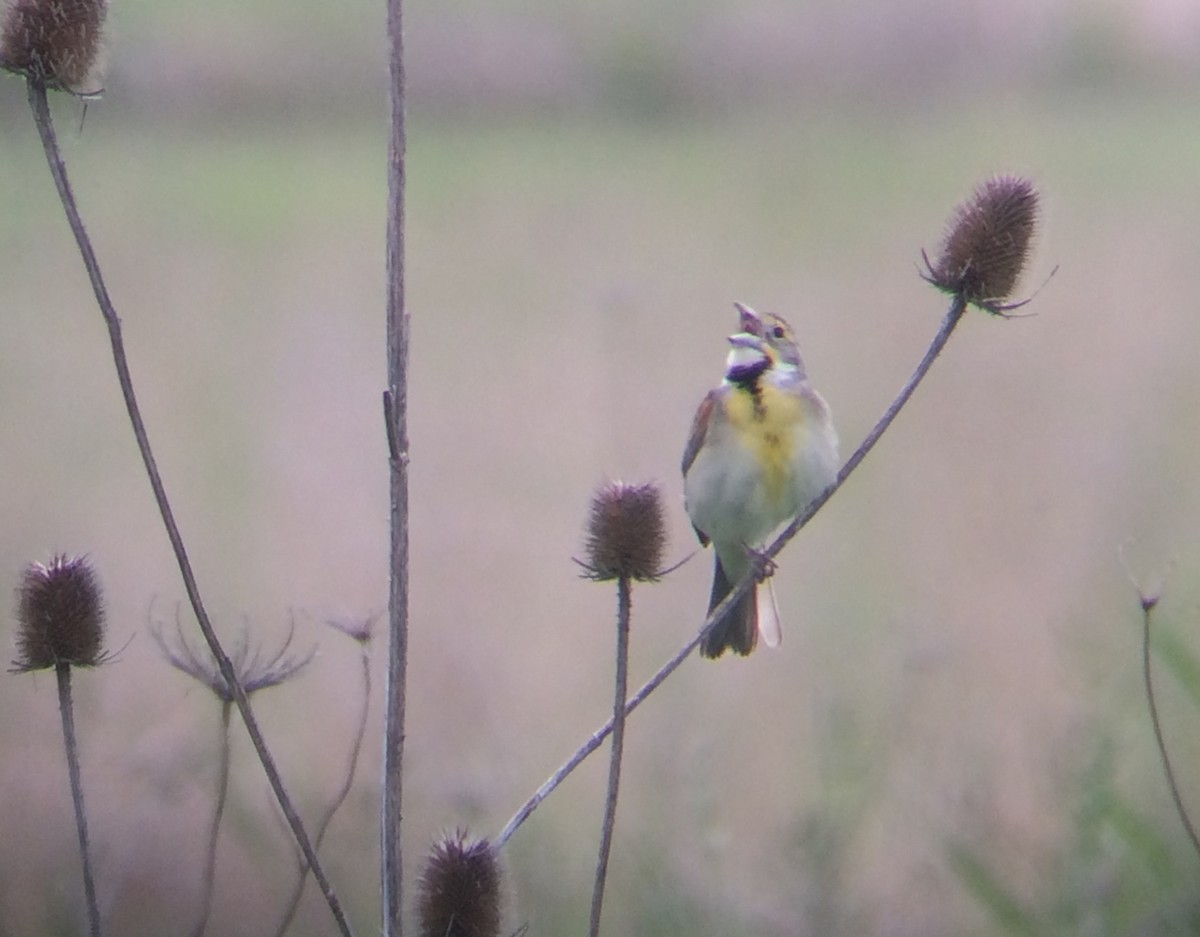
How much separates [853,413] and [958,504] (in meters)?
0.69

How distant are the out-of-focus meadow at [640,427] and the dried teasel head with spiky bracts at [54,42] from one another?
8cm

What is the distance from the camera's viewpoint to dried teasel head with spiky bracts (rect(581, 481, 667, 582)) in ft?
6.31

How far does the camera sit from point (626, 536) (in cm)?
193

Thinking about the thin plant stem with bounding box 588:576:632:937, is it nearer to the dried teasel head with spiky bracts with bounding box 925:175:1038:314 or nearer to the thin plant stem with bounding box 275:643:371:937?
the thin plant stem with bounding box 275:643:371:937

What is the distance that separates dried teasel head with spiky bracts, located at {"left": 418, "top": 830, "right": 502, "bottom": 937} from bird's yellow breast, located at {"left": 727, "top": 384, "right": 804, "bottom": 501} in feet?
5.11

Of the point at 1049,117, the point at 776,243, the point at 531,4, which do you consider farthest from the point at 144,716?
the point at 1049,117

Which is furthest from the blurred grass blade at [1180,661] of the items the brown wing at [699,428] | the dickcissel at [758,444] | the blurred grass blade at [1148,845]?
the brown wing at [699,428]

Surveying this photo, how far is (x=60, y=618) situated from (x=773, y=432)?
5.41ft

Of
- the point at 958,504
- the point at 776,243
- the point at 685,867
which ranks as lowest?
the point at 685,867

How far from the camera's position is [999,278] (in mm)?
2045

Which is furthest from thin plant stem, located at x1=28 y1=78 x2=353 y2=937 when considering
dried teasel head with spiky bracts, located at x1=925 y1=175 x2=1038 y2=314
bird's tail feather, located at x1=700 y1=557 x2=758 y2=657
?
bird's tail feather, located at x1=700 y1=557 x2=758 y2=657

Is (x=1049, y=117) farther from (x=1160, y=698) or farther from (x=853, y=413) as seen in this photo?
(x=1160, y=698)

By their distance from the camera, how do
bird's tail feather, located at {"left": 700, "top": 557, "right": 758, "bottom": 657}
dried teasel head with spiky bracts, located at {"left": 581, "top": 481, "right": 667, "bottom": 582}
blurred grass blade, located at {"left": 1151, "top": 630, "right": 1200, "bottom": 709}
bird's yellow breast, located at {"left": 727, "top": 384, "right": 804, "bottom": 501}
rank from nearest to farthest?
dried teasel head with spiky bracts, located at {"left": 581, "top": 481, "right": 667, "bottom": 582}
blurred grass blade, located at {"left": 1151, "top": 630, "right": 1200, "bottom": 709}
bird's yellow breast, located at {"left": 727, "top": 384, "right": 804, "bottom": 501}
bird's tail feather, located at {"left": 700, "top": 557, "right": 758, "bottom": 657}

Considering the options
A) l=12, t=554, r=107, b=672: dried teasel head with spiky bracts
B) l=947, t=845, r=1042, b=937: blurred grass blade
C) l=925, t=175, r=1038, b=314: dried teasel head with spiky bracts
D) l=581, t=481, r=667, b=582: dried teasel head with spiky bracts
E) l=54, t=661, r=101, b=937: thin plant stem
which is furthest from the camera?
l=947, t=845, r=1042, b=937: blurred grass blade
